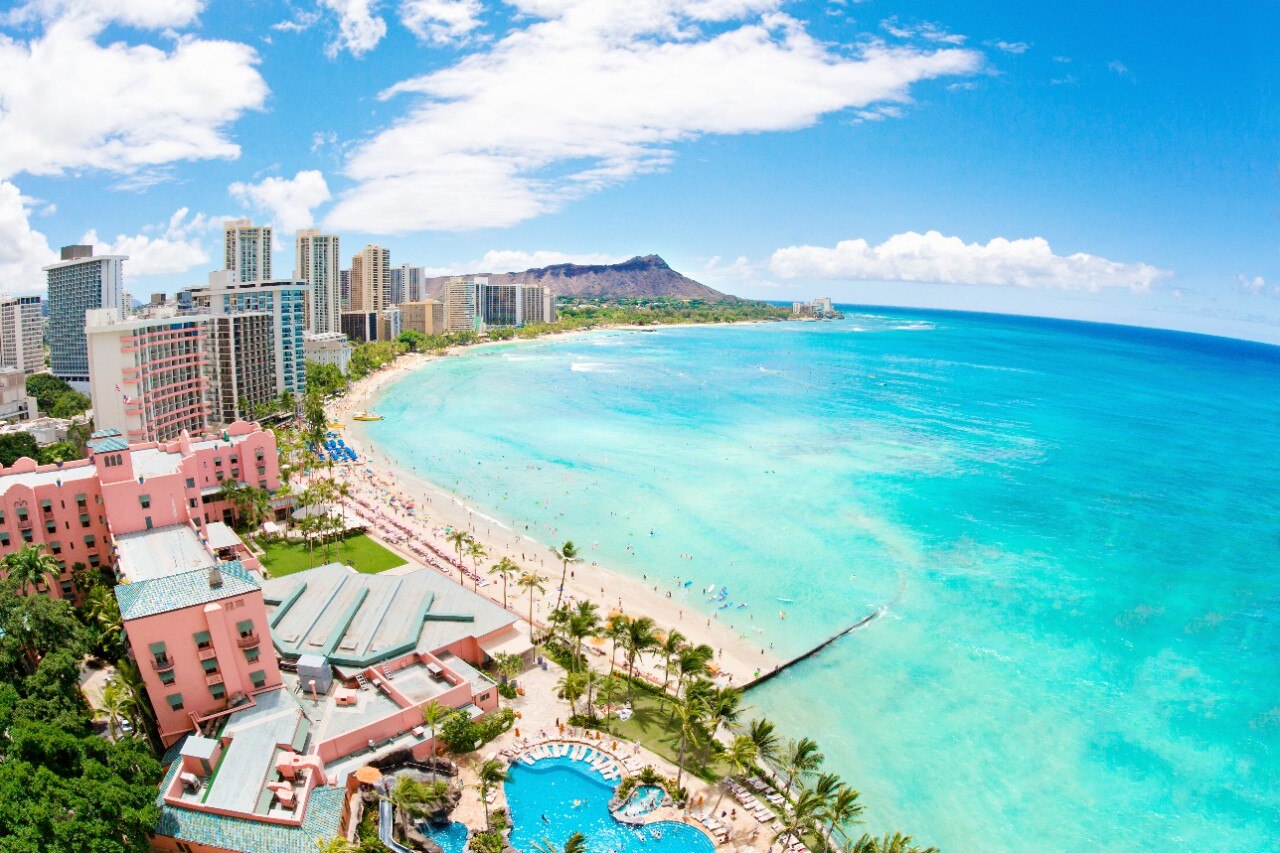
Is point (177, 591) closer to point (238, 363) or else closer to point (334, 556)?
point (334, 556)

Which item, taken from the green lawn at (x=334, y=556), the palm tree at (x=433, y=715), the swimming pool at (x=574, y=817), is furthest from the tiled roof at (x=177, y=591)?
the green lawn at (x=334, y=556)

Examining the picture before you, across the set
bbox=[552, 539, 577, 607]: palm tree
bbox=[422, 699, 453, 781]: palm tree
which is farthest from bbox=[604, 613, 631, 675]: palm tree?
bbox=[422, 699, 453, 781]: palm tree

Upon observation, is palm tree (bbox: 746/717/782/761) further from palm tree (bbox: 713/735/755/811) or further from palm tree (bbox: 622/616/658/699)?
palm tree (bbox: 622/616/658/699)

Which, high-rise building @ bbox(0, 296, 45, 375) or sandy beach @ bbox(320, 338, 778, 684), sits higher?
high-rise building @ bbox(0, 296, 45, 375)

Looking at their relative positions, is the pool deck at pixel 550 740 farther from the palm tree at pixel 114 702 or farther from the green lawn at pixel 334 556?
the green lawn at pixel 334 556

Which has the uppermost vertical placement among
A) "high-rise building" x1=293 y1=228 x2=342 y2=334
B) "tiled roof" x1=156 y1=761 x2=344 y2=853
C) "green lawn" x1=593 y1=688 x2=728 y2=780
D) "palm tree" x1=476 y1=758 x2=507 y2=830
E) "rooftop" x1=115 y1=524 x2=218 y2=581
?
"high-rise building" x1=293 y1=228 x2=342 y2=334

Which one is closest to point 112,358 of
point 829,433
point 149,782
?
point 149,782

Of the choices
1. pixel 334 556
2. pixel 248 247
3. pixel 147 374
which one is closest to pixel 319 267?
pixel 248 247
